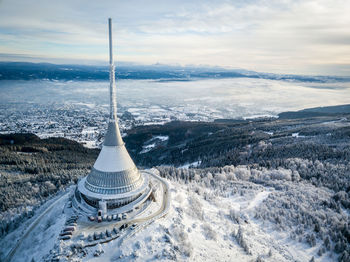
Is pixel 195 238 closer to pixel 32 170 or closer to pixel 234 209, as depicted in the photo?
pixel 234 209

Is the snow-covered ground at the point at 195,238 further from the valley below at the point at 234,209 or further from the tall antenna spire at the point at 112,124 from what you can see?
the tall antenna spire at the point at 112,124

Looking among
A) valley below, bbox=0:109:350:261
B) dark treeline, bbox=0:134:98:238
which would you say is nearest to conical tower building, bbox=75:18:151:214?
valley below, bbox=0:109:350:261

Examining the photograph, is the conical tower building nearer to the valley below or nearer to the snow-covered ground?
the snow-covered ground

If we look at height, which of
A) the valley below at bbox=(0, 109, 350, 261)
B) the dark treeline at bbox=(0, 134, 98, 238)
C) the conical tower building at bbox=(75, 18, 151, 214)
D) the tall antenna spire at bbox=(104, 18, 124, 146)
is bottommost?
the dark treeline at bbox=(0, 134, 98, 238)

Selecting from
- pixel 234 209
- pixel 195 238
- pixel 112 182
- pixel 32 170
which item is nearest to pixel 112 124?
pixel 112 182

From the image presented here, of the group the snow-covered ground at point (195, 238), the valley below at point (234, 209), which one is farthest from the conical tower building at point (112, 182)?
the valley below at point (234, 209)

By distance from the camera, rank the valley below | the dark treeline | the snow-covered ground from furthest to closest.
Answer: the dark treeline
the valley below
the snow-covered ground

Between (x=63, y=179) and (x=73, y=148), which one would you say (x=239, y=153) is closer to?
(x=63, y=179)

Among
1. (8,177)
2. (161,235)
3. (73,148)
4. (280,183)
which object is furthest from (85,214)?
(73,148)

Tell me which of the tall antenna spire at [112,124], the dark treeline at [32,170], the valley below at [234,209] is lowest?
the dark treeline at [32,170]
